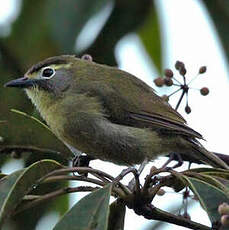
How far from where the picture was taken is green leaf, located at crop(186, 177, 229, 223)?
312 cm

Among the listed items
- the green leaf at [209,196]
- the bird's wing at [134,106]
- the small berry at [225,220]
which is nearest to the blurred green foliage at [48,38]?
the bird's wing at [134,106]

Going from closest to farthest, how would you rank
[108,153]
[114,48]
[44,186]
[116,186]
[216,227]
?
[216,227], [116,186], [44,186], [108,153], [114,48]

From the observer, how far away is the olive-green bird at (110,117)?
4582 mm

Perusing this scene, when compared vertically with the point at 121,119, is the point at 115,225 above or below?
below

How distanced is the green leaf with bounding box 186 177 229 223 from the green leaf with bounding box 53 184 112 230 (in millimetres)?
420

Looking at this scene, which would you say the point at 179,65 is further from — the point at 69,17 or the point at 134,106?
the point at 69,17

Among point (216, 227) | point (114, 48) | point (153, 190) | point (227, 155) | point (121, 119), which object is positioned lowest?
point (216, 227)

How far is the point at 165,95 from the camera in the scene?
446 centimetres

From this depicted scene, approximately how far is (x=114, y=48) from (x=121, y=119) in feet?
2.39

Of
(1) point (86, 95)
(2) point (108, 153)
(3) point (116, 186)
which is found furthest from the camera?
(1) point (86, 95)

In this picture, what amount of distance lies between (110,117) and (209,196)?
162cm

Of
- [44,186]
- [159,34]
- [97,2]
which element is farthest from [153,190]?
[159,34]

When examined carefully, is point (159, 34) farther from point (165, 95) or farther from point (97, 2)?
point (165, 95)

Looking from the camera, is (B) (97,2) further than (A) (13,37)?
No
